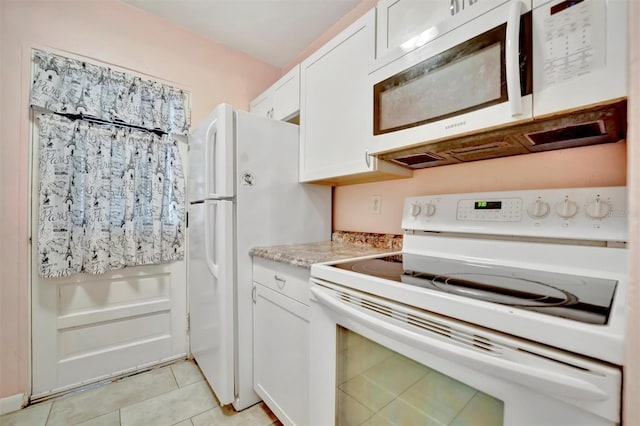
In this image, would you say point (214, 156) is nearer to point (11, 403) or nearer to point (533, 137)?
point (533, 137)

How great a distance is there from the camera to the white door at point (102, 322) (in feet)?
5.31

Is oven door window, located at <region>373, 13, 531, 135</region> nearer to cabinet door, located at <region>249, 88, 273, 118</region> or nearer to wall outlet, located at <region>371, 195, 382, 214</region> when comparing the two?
wall outlet, located at <region>371, 195, 382, 214</region>

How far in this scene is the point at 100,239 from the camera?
170 centimetres

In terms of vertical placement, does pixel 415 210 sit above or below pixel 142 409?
above

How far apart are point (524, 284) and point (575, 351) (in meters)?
0.35

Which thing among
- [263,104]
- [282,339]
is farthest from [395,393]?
[263,104]

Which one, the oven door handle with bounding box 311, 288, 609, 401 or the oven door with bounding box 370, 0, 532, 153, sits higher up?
the oven door with bounding box 370, 0, 532, 153

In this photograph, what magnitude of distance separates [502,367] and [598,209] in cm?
69

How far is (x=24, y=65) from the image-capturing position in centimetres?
155

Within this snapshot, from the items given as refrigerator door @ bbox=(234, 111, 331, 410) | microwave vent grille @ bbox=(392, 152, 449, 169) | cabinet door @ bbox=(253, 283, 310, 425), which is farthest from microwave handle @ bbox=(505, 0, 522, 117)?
refrigerator door @ bbox=(234, 111, 331, 410)

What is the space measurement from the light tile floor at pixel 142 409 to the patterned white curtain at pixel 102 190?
0.77m

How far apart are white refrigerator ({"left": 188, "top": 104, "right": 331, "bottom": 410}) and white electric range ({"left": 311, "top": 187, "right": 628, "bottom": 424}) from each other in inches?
25.6

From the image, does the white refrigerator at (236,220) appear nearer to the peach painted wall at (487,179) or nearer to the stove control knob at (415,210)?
the peach painted wall at (487,179)

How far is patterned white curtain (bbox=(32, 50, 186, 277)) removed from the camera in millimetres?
1568
